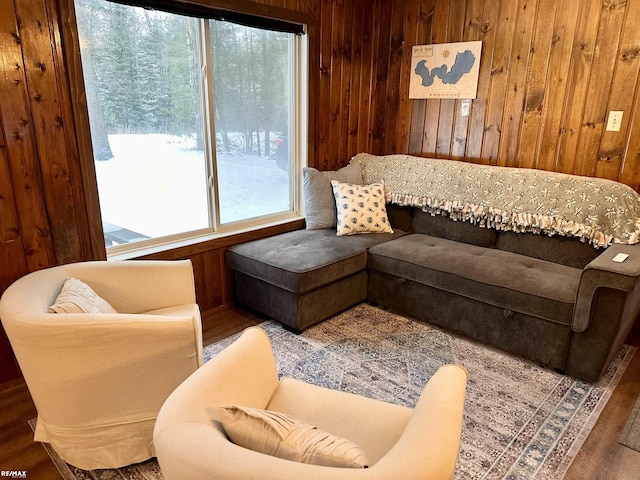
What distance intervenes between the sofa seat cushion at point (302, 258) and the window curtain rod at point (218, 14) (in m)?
1.47

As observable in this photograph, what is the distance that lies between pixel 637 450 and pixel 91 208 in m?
2.87

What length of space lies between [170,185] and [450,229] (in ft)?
6.64

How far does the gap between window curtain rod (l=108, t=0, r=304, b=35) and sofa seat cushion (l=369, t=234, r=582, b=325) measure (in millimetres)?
1725

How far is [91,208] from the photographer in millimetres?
2355

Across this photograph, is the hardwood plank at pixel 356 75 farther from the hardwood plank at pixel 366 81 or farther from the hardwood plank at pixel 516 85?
the hardwood plank at pixel 516 85

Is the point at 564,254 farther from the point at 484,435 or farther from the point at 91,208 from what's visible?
the point at 91,208

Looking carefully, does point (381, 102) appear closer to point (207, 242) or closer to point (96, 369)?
point (207, 242)

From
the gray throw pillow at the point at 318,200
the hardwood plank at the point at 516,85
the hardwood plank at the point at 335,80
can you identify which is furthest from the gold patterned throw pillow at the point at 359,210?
the hardwood plank at the point at 516,85

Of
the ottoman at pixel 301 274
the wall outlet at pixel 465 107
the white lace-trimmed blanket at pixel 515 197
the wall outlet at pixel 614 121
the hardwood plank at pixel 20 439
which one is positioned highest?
the wall outlet at pixel 465 107

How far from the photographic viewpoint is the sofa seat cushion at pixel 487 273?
2312 millimetres

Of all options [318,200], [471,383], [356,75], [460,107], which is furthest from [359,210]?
[471,383]

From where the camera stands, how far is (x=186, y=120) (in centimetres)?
279

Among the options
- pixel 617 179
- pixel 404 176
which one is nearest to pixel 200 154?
pixel 404 176

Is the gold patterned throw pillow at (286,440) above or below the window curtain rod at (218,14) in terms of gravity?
below
